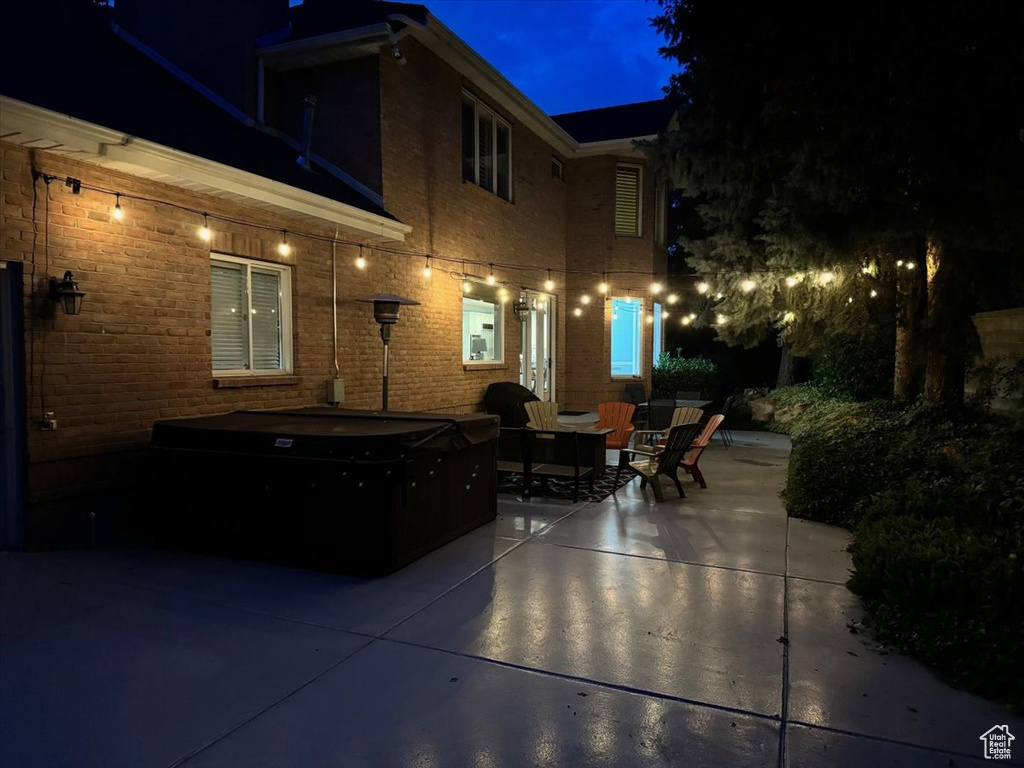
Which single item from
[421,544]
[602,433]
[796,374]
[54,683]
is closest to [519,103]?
[602,433]

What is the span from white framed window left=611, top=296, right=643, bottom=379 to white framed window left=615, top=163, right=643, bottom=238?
166cm

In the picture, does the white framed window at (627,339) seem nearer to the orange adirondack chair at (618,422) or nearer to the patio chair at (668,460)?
the orange adirondack chair at (618,422)

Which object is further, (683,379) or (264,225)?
(683,379)

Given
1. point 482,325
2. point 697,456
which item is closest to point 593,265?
point 482,325

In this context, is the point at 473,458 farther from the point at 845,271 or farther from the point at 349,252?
the point at 845,271

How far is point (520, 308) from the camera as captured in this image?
12141 millimetres

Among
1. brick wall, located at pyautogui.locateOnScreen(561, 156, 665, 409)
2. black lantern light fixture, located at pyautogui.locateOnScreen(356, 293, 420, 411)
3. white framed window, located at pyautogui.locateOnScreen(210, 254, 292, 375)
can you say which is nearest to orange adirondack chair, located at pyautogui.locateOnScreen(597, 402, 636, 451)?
brick wall, located at pyautogui.locateOnScreen(561, 156, 665, 409)

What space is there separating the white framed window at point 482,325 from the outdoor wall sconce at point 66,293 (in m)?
6.23

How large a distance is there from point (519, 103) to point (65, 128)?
8076 mm

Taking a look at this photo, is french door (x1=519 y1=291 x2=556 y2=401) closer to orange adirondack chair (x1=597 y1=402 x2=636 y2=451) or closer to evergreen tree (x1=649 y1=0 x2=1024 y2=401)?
orange adirondack chair (x1=597 y1=402 x2=636 y2=451)

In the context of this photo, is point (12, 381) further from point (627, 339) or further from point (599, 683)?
point (627, 339)

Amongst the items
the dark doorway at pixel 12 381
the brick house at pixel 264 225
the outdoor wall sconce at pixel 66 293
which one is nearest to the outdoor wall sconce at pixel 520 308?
the brick house at pixel 264 225

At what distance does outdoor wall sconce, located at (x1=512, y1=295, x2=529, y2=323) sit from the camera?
39.8 feet

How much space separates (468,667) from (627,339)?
12634 millimetres
